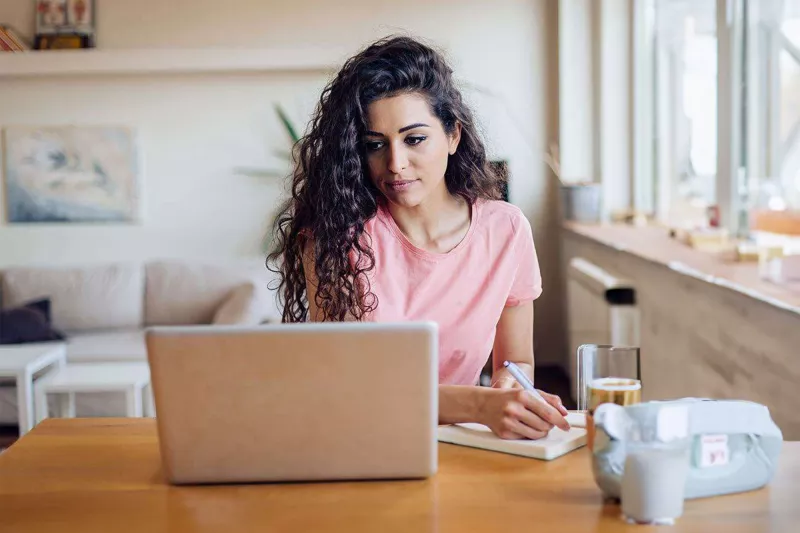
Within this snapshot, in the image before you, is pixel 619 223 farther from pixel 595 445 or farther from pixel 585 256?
pixel 595 445

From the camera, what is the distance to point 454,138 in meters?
2.00

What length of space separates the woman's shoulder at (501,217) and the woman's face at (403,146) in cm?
17

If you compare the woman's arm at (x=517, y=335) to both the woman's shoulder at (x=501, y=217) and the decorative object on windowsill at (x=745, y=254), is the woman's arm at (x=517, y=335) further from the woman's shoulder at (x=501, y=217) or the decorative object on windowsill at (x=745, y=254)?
the decorative object on windowsill at (x=745, y=254)

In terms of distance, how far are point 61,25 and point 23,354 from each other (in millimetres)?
2220

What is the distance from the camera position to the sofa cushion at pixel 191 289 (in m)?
5.29

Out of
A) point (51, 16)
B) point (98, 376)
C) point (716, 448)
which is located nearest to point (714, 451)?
point (716, 448)

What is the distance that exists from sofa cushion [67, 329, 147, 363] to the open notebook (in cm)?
342

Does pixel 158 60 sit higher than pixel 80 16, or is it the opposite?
pixel 80 16

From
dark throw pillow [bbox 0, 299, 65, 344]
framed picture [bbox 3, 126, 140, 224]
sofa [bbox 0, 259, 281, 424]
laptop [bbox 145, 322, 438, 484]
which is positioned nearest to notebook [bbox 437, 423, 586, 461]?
laptop [bbox 145, 322, 438, 484]

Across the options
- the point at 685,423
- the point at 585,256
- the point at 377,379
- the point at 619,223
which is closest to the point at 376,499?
the point at 377,379

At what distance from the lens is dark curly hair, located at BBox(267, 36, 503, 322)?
1.81 metres

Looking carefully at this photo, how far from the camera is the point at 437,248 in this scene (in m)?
1.92

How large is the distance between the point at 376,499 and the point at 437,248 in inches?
31.9

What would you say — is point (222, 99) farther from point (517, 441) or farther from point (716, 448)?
point (716, 448)
